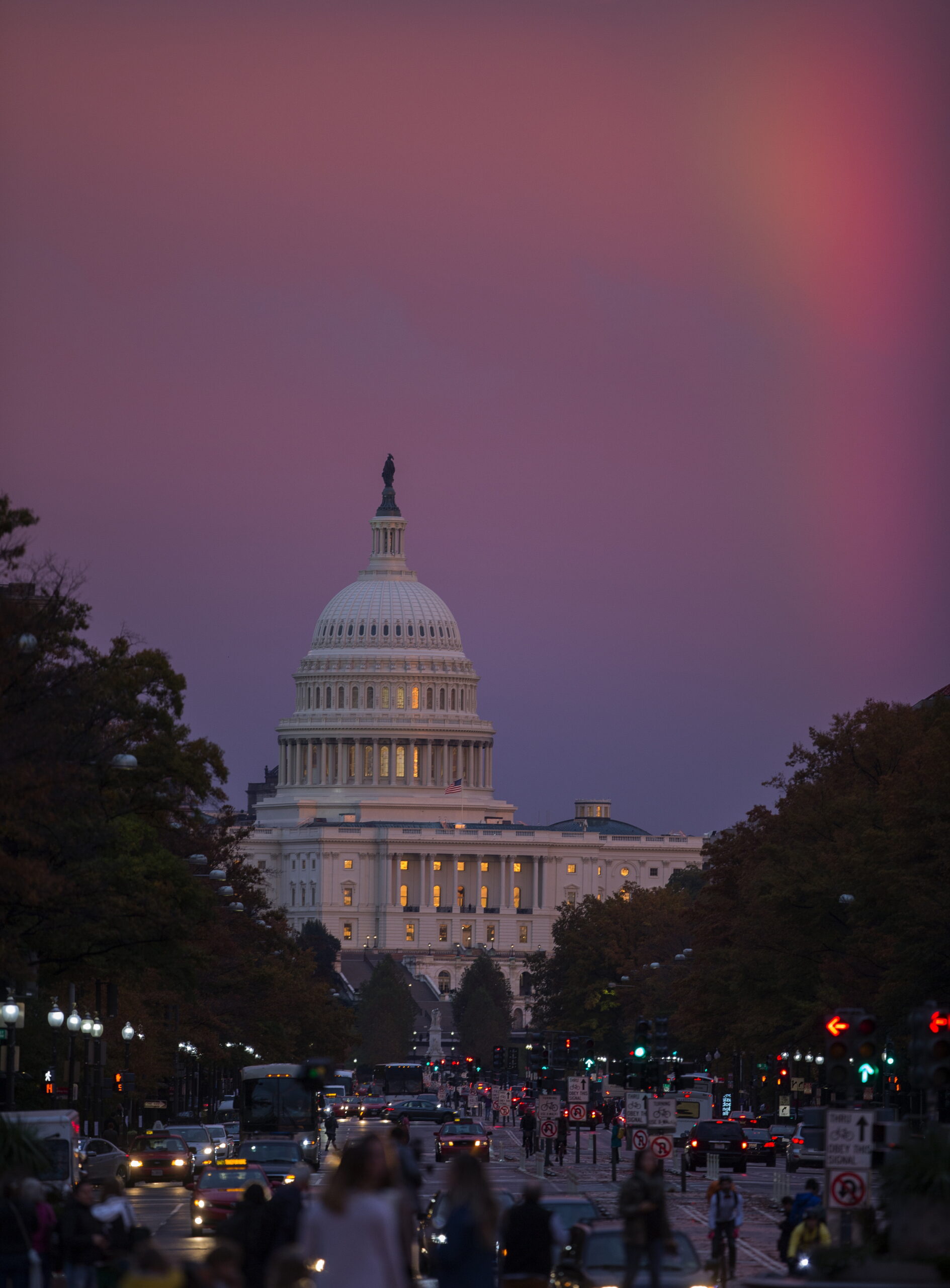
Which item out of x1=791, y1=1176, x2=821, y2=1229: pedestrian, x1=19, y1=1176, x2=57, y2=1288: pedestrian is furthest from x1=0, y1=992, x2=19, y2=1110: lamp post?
x1=19, y1=1176, x2=57, y2=1288: pedestrian

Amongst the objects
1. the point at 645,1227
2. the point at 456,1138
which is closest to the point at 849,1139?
the point at 645,1227

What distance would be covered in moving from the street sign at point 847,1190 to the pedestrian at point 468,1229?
34.8ft

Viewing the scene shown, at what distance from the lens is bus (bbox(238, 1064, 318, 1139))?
9006cm

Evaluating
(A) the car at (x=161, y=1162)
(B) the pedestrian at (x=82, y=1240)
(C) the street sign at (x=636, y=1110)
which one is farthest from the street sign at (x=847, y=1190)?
(A) the car at (x=161, y=1162)

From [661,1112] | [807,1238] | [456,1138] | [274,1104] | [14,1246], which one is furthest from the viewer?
[274,1104]

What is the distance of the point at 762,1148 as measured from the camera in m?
88.5

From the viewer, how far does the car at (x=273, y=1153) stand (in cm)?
5291

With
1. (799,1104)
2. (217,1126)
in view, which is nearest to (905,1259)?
(217,1126)

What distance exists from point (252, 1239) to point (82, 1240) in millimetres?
1852

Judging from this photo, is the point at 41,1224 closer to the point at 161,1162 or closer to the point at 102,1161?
the point at 102,1161

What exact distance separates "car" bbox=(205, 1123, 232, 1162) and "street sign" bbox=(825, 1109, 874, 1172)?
44.3 metres

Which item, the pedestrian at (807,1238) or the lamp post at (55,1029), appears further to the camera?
the lamp post at (55,1029)

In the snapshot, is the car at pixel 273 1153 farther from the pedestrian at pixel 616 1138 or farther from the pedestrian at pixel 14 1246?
the pedestrian at pixel 14 1246

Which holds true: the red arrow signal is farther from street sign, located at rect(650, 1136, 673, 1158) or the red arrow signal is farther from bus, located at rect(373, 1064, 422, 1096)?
bus, located at rect(373, 1064, 422, 1096)
